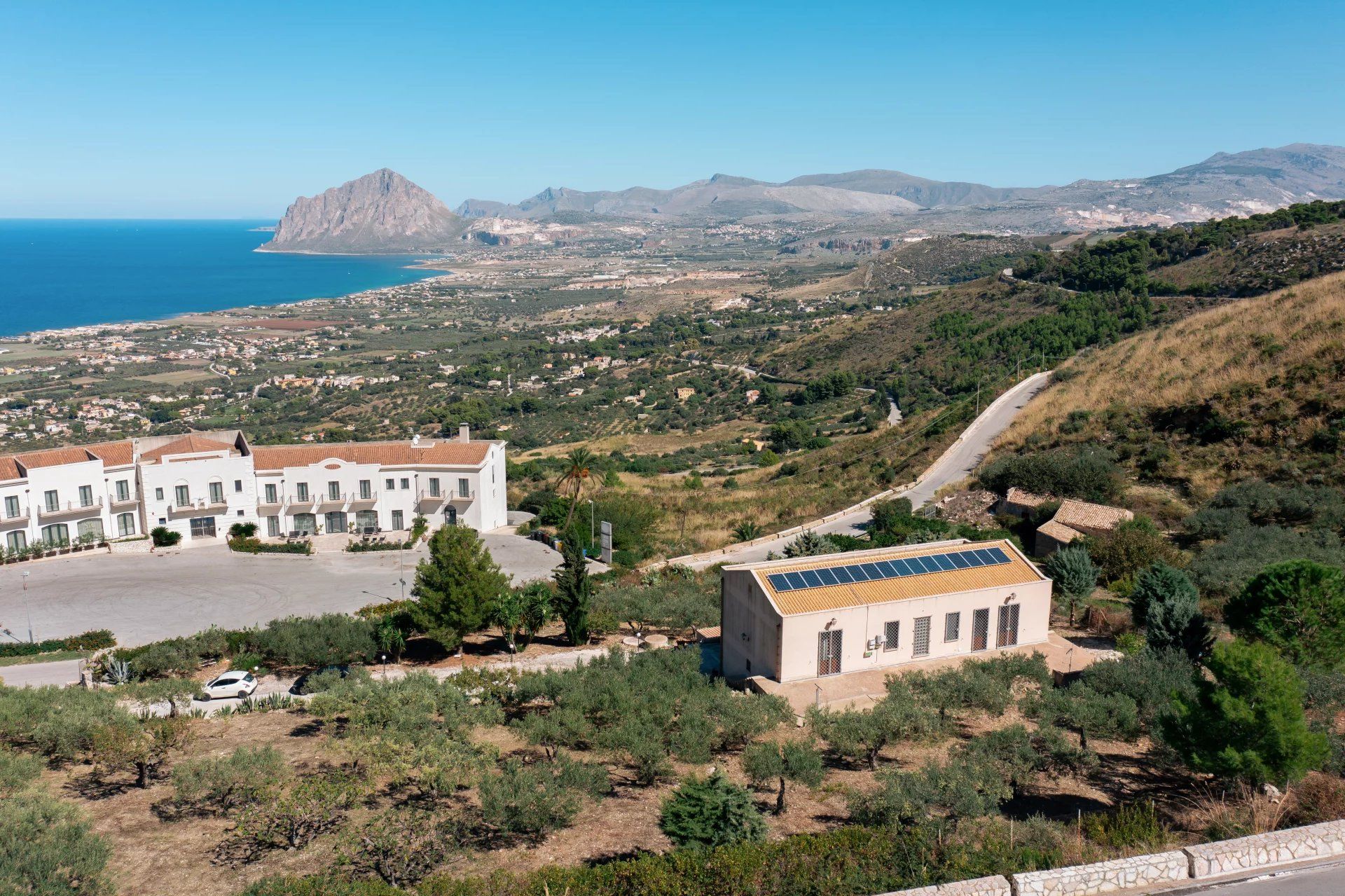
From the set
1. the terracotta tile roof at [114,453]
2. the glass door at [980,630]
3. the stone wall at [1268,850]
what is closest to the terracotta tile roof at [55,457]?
the terracotta tile roof at [114,453]

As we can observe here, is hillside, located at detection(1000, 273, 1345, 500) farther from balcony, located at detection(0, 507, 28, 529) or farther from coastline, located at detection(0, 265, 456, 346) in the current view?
coastline, located at detection(0, 265, 456, 346)

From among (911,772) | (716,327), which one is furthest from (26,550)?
(716,327)

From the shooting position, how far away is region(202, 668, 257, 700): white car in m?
24.1

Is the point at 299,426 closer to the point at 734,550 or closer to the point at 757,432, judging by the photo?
the point at 757,432

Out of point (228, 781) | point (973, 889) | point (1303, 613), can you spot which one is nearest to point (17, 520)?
point (228, 781)

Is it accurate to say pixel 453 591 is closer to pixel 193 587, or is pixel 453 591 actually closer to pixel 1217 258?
pixel 193 587

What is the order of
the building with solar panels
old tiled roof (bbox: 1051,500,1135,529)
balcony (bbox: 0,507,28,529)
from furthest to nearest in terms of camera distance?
1. balcony (bbox: 0,507,28,529)
2. old tiled roof (bbox: 1051,500,1135,529)
3. the building with solar panels

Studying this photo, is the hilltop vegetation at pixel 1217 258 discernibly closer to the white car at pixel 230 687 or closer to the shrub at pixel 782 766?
the shrub at pixel 782 766

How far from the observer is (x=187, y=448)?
41375mm

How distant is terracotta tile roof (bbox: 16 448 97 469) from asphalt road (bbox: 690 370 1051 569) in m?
27.1

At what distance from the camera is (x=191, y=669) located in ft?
84.2

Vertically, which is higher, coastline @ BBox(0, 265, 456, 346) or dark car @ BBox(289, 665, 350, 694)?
coastline @ BBox(0, 265, 456, 346)

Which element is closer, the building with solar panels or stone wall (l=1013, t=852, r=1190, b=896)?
stone wall (l=1013, t=852, r=1190, b=896)

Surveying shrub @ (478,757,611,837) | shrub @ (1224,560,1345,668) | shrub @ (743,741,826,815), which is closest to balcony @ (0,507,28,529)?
shrub @ (478,757,611,837)
